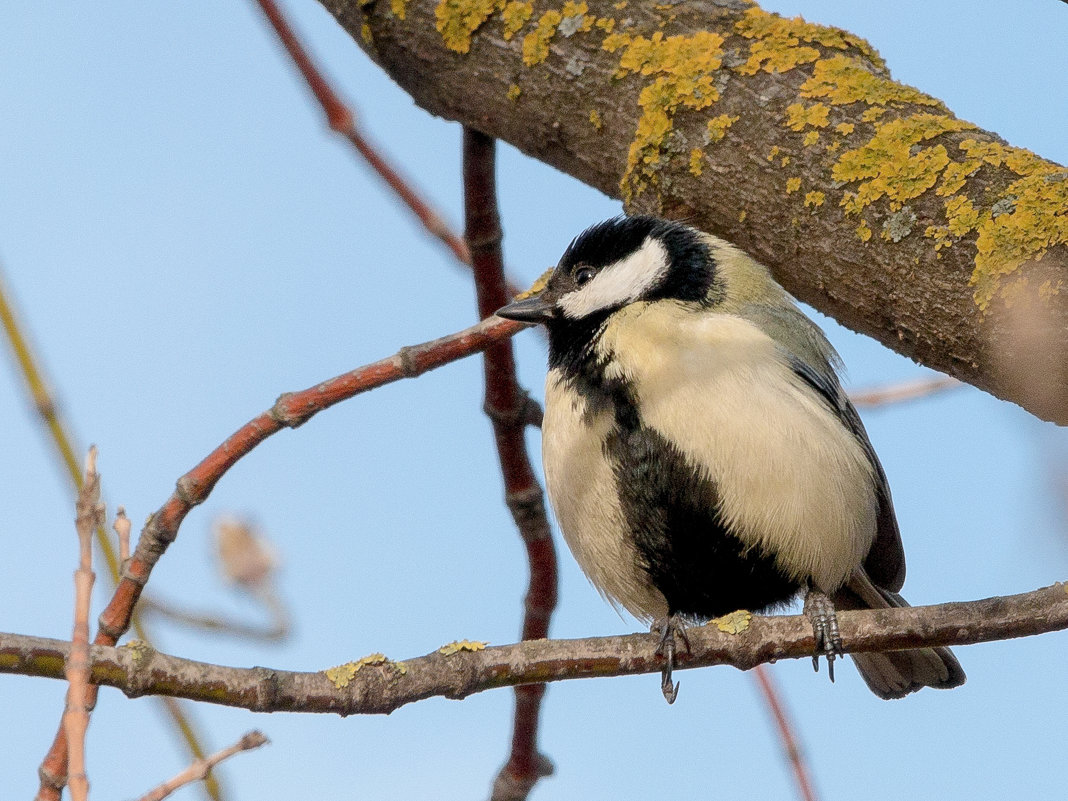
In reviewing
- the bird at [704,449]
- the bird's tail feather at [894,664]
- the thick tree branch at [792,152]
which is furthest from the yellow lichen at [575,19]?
the bird's tail feather at [894,664]

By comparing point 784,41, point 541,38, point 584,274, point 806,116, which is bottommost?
point 806,116

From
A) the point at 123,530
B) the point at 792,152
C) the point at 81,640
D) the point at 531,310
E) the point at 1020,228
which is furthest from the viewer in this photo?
the point at 531,310

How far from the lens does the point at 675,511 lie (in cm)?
301

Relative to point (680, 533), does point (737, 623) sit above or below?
below

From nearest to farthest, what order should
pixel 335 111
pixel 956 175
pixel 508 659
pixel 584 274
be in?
pixel 508 659 < pixel 956 175 < pixel 335 111 < pixel 584 274

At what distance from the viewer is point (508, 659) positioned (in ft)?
7.07

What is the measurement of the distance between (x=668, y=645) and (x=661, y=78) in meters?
1.28

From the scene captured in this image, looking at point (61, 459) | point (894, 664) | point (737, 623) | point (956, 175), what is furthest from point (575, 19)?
point (894, 664)

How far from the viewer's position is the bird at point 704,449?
2.91 meters

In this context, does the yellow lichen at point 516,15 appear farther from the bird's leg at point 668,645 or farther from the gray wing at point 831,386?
the bird's leg at point 668,645

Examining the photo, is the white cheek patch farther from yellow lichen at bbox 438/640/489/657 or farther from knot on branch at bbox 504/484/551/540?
yellow lichen at bbox 438/640/489/657

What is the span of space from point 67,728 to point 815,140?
77.0 inches

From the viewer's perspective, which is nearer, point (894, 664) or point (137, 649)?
point (137, 649)

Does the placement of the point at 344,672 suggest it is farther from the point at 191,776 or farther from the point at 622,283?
the point at 622,283
